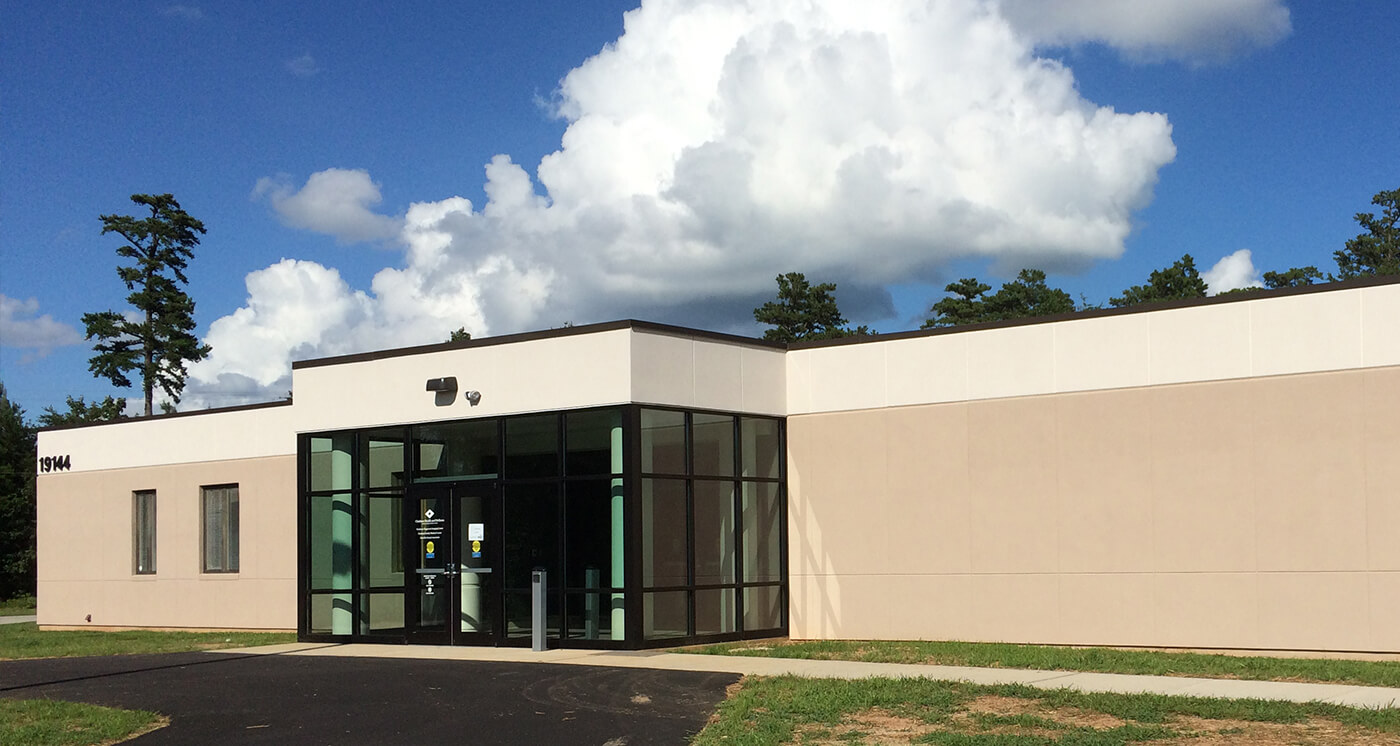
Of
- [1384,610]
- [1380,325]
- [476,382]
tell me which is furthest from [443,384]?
[1384,610]

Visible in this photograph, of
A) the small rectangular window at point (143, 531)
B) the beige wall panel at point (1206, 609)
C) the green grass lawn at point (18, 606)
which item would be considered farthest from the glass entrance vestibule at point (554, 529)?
the green grass lawn at point (18, 606)

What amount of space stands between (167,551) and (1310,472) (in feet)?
66.2

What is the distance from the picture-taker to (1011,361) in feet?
61.3

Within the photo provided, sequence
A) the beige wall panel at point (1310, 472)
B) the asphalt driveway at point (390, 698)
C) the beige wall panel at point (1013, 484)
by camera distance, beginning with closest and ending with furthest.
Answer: the asphalt driveway at point (390, 698), the beige wall panel at point (1310, 472), the beige wall panel at point (1013, 484)

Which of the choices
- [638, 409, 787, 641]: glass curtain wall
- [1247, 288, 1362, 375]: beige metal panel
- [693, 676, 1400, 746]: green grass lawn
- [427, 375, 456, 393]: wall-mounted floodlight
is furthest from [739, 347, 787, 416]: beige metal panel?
[693, 676, 1400, 746]: green grass lawn

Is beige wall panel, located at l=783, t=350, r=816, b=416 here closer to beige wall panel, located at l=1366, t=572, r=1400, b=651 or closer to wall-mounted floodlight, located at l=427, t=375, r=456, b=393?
wall-mounted floodlight, located at l=427, t=375, r=456, b=393

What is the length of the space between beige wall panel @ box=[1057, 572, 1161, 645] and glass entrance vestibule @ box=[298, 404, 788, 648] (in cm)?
435

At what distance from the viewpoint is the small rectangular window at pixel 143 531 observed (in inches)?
1068

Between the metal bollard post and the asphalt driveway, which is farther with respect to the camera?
the metal bollard post

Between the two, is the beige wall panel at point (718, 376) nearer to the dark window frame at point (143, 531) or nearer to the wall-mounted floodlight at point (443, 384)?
the wall-mounted floodlight at point (443, 384)

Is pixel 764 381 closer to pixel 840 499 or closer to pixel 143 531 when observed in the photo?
pixel 840 499

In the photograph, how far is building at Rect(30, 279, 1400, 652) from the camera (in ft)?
53.6

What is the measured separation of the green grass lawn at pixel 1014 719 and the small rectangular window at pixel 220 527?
15.7 meters

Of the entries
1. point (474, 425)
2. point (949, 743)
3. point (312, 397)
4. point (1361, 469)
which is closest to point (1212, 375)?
point (1361, 469)
